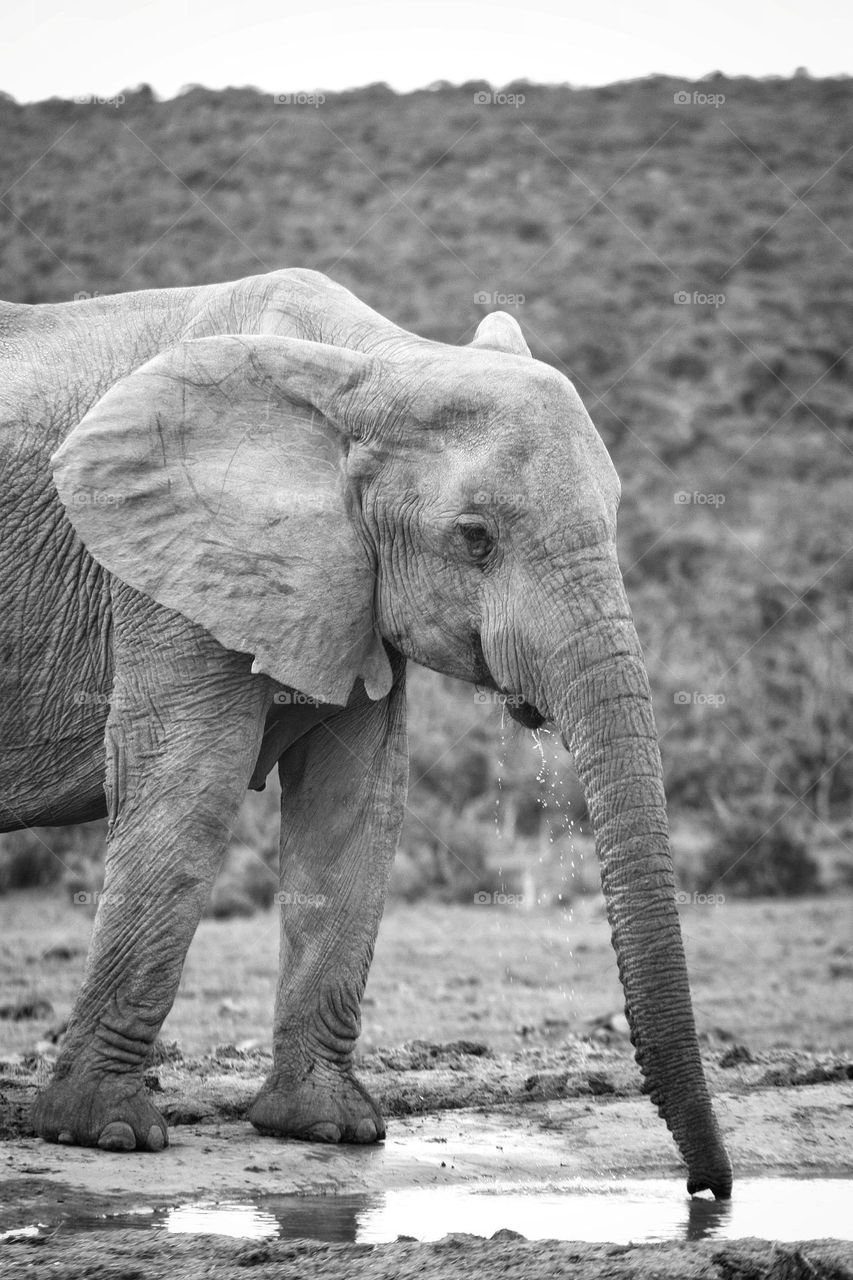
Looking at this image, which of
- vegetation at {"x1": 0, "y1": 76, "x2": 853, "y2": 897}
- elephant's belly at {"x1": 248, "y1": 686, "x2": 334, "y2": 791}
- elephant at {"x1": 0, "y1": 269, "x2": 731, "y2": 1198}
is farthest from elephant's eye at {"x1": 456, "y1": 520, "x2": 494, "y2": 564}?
vegetation at {"x1": 0, "y1": 76, "x2": 853, "y2": 897}

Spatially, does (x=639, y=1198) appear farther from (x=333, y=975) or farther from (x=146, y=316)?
(x=146, y=316)

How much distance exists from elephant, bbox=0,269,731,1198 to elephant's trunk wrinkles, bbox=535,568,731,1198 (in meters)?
0.01

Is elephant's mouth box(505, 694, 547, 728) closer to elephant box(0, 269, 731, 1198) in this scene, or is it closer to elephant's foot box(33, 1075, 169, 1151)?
elephant box(0, 269, 731, 1198)

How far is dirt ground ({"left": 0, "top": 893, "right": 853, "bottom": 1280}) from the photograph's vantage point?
4.94 meters

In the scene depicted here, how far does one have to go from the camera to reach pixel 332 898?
7.06 meters

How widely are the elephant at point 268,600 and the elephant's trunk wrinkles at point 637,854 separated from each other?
0.01 m

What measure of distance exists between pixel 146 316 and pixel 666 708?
21869 mm

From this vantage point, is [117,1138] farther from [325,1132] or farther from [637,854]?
[637,854]

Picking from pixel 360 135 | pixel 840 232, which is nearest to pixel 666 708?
pixel 840 232

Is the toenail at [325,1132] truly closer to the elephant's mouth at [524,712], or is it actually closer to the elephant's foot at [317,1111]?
the elephant's foot at [317,1111]

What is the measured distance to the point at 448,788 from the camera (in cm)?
2555

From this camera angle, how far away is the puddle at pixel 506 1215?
553 cm

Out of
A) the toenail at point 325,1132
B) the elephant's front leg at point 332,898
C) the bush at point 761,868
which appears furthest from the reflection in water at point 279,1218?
the bush at point 761,868

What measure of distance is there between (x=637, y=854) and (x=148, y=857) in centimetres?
170
